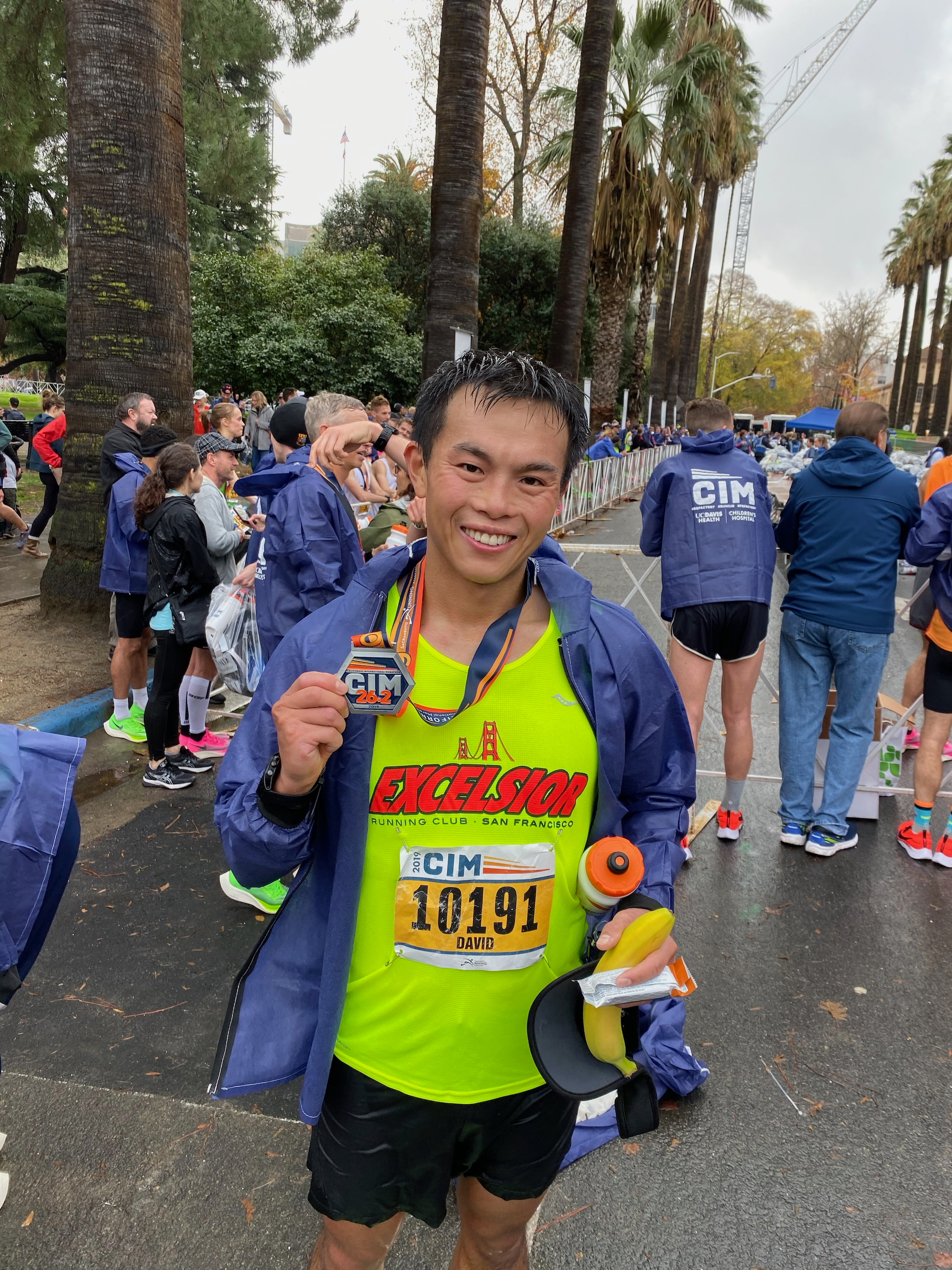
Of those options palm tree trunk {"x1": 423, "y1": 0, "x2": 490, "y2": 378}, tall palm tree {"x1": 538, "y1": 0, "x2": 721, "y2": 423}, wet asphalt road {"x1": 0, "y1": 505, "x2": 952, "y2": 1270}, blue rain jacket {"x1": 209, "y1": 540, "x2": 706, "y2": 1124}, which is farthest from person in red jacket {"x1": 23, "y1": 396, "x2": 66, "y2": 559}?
tall palm tree {"x1": 538, "y1": 0, "x2": 721, "y2": 423}

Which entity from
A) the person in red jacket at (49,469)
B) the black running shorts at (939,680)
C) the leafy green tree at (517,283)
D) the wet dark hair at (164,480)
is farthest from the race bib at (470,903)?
the leafy green tree at (517,283)

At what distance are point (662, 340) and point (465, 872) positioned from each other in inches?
1357

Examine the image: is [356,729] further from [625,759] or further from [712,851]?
[712,851]

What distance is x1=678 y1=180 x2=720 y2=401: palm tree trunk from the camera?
108ft

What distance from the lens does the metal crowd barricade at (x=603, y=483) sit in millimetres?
17062

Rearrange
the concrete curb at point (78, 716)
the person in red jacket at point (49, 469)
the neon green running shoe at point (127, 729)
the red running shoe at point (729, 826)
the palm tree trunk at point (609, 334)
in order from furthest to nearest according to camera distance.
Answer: the palm tree trunk at point (609, 334)
the person in red jacket at point (49, 469)
the neon green running shoe at point (127, 729)
the concrete curb at point (78, 716)
the red running shoe at point (729, 826)

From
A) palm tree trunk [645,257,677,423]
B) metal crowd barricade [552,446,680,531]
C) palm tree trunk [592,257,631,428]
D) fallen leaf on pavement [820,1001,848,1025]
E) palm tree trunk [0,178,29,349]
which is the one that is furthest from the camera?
palm tree trunk [645,257,677,423]

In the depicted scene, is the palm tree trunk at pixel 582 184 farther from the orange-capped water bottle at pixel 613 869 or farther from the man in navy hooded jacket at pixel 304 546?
the orange-capped water bottle at pixel 613 869

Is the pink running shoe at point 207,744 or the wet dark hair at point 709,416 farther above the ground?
the wet dark hair at point 709,416

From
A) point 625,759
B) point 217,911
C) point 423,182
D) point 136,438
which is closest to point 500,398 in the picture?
point 625,759

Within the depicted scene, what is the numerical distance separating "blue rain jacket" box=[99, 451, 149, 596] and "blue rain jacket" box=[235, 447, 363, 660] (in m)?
1.96

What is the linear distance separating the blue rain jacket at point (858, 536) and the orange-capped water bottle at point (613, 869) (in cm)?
349

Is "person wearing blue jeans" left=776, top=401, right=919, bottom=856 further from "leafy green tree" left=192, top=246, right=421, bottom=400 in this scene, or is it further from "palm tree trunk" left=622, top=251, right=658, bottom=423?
"palm tree trunk" left=622, top=251, right=658, bottom=423

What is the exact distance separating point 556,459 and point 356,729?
0.56 meters
